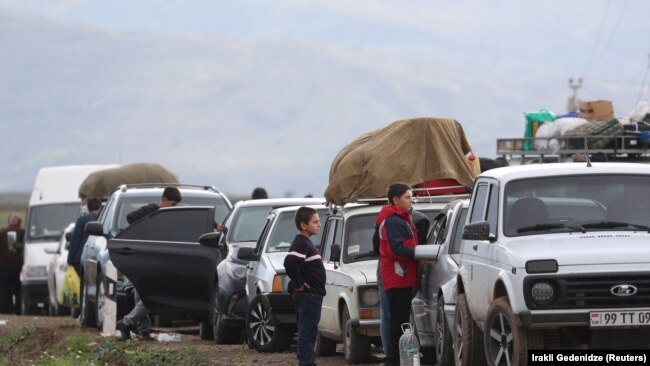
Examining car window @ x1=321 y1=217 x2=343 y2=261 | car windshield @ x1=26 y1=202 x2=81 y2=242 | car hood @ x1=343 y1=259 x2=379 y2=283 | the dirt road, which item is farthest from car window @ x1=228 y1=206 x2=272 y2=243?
car windshield @ x1=26 y1=202 x2=81 y2=242

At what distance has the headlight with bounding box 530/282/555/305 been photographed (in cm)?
1304

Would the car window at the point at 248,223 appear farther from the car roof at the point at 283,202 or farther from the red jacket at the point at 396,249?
the red jacket at the point at 396,249

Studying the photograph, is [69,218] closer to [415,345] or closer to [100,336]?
[100,336]

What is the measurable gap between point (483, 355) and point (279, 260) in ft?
18.9

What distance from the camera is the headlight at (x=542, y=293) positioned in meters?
13.0

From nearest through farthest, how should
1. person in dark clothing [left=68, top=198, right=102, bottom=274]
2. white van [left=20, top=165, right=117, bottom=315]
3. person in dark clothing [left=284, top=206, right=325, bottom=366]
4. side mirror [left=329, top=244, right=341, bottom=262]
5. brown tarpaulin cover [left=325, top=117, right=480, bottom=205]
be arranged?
1. person in dark clothing [left=284, top=206, right=325, bottom=366]
2. side mirror [left=329, top=244, right=341, bottom=262]
3. brown tarpaulin cover [left=325, top=117, right=480, bottom=205]
4. person in dark clothing [left=68, top=198, right=102, bottom=274]
5. white van [left=20, top=165, right=117, bottom=315]

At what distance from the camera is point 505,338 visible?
1348 centimetres

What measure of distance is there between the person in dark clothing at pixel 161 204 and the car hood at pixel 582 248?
9652 mm

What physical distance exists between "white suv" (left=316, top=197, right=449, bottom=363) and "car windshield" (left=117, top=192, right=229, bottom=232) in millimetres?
5933

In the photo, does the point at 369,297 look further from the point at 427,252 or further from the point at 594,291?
the point at 594,291

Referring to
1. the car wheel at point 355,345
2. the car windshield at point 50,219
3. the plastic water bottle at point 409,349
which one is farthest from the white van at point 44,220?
the plastic water bottle at point 409,349

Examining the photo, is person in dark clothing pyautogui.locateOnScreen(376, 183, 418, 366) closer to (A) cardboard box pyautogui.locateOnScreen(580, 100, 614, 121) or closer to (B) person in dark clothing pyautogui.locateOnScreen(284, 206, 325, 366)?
(B) person in dark clothing pyautogui.locateOnScreen(284, 206, 325, 366)

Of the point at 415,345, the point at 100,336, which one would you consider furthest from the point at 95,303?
the point at 415,345

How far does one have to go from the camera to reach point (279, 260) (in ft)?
65.7
